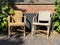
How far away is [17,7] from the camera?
663 centimetres

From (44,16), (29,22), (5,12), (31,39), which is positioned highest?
(5,12)

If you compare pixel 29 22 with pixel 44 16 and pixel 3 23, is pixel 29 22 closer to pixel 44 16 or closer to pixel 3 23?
pixel 44 16

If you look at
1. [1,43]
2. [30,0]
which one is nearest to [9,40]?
[1,43]

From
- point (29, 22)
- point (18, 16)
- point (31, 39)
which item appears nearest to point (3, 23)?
point (18, 16)

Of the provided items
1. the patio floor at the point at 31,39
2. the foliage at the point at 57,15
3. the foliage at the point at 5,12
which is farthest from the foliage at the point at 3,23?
the foliage at the point at 57,15

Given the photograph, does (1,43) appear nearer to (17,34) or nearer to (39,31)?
(17,34)

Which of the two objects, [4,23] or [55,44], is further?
[4,23]

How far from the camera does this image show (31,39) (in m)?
5.80

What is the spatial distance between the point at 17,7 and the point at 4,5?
481mm

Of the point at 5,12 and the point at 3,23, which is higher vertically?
the point at 5,12

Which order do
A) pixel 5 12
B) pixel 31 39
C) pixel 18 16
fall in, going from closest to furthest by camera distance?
pixel 31 39 → pixel 18 16 → pixel 5 12

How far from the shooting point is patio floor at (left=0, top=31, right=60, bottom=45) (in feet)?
18.1

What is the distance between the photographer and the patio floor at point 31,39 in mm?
5522

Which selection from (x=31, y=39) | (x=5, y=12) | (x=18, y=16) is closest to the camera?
(x=31, y=39)
